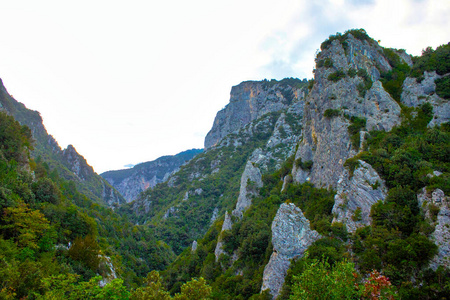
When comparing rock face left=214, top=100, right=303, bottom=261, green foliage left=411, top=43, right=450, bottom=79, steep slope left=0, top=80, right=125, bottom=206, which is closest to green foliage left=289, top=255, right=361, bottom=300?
rock face left=214, top=100, right=303, bottom=261

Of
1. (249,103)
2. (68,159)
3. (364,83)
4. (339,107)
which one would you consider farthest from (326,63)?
(68,159)

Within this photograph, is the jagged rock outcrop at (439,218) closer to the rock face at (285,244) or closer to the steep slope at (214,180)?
the rock face at (285,244)

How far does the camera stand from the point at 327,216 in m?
26.3

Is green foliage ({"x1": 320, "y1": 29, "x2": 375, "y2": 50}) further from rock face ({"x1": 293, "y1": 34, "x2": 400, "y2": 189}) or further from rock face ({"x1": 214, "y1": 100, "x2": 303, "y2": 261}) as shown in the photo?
rock face ({"x1": 214, "y1": 100, "x2": 303, "y2": 261})

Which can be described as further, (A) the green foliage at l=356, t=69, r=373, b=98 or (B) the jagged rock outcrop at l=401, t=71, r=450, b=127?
(A) the green foliage at l=356, t=69, r=373, b=98

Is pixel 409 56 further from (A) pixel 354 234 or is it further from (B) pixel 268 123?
(B) pixel 268 123

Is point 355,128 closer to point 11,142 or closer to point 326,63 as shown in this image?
point 326,63

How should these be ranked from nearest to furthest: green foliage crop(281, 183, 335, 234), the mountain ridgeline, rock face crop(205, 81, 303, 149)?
the mountain ridgeline
green foliage crop(281, 183, 335, 234)
rock face crop(205, 81, 303, 149)

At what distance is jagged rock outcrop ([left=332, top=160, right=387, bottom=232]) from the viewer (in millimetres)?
20844

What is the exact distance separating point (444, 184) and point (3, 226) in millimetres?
34024

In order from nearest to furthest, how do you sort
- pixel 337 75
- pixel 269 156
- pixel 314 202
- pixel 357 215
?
pixel 357 215
pixel 314 202
pixel 337 75
pixel 269 156

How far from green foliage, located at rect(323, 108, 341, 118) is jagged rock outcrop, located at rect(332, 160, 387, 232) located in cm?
1386

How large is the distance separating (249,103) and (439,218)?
5895 inches

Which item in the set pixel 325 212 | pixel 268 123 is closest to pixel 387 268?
pixel 325 212
